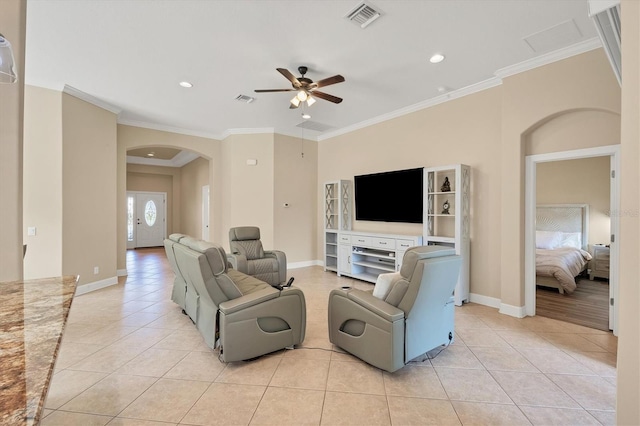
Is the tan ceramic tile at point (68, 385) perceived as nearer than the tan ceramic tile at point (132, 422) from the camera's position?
No

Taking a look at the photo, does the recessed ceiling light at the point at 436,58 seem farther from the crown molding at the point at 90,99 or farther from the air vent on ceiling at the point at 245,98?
the crown molding at the point at 90,99

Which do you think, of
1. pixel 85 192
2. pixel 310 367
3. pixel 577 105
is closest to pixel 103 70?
pixel 85 192

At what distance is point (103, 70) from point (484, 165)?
5.25 meters

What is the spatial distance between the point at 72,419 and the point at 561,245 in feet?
25.1

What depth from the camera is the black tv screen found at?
15.8 ft

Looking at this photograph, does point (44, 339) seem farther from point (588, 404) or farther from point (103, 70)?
point (103, 70)

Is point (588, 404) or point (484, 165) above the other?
point (484, 165)

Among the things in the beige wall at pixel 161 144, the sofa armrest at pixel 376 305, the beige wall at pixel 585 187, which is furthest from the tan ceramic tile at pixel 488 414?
the beige wall at pixel 161 144

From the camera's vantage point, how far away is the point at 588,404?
2020 millimetres

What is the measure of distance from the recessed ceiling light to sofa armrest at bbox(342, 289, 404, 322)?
2.80 metres

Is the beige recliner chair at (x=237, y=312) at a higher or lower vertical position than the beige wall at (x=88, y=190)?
lower

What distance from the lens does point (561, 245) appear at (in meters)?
5.86

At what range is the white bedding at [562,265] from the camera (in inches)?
177

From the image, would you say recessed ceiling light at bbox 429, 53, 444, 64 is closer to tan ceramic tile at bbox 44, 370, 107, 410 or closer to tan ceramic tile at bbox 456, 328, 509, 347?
tan ceramic tile at bbox 456, 328, 509, 347
